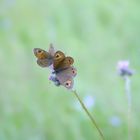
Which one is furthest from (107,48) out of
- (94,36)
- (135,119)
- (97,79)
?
(135,119)

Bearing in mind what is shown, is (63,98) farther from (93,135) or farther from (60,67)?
(60,67)

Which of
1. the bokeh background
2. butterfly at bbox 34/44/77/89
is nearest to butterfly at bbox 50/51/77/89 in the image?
A: butterfly at bbox 34/44/77/89

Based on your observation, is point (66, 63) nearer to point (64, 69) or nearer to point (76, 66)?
point (64, 69)

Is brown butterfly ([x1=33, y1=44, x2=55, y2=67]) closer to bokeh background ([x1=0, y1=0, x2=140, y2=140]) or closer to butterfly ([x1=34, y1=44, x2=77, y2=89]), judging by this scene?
butterfly ([x1=34, y1=44, x2=77, y2=89])

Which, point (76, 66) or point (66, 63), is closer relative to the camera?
point (66, 63)

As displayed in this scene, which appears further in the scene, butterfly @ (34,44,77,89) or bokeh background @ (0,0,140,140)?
bokeh background @ (0,0,140,140)

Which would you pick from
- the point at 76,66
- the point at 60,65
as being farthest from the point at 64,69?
the point at 76,66
